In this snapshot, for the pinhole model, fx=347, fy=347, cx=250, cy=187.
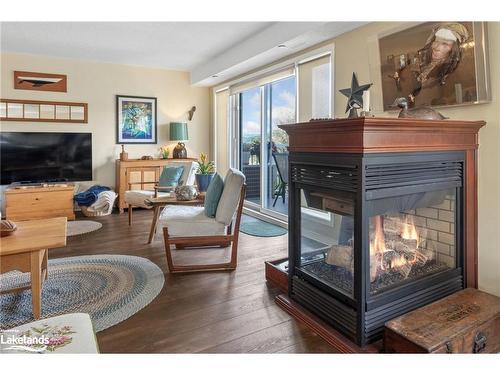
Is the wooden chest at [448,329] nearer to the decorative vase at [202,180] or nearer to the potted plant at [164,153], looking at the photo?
the decorative vase at [202,180]

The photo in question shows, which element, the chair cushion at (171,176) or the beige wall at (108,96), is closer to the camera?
the chair cushion at (171,176)

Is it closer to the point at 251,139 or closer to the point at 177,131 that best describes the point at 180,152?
the point at 177,131

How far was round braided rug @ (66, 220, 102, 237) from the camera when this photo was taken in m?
4.12

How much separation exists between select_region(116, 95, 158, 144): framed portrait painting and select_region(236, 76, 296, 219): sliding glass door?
152 centimetres

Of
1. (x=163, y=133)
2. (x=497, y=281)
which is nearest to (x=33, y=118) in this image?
(x=163, y=133)

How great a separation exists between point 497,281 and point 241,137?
424cm

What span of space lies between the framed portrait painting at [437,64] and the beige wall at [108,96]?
164 inches

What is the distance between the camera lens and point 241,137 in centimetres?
576

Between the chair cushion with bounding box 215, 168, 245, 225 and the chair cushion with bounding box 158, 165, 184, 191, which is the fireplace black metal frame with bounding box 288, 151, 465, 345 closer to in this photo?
the chair cushion with bounding box 215, 168, 245, 225

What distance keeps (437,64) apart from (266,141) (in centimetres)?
290

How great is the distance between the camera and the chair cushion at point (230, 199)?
113 inches

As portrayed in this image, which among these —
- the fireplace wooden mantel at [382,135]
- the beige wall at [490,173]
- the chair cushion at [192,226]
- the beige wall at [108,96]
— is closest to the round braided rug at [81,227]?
the beige wall at [108,96]

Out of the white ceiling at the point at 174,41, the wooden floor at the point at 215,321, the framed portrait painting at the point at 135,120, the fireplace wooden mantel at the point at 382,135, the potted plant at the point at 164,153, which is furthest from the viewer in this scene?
the potted plant at the point at 164,153

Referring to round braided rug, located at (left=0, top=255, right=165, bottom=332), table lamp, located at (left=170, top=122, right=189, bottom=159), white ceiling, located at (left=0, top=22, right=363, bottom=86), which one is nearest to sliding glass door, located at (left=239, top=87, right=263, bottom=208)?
white ceiling, located at (left=0, top=22, right=363, bottom=86)
